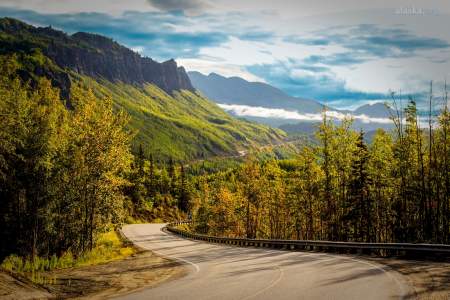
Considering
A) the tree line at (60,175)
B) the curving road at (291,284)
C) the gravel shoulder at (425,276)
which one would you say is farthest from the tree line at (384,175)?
the tree line at (60,175)

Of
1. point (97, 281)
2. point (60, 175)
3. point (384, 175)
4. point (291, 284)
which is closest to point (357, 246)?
point (291, 284)

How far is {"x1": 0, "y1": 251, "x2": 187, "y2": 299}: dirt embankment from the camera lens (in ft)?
46.4

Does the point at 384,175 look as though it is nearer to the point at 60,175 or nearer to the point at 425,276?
the point at 60,175

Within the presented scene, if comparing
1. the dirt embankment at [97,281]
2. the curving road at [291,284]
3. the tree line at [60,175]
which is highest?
the tree line at [60,175]

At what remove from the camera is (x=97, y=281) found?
760 inches

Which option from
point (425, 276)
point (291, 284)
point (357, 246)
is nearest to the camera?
point (291, 284)

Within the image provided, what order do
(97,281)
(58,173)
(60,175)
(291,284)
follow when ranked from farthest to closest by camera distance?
(60,175) < (58,173) < (97,281) < (291,284)

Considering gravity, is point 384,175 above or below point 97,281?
above

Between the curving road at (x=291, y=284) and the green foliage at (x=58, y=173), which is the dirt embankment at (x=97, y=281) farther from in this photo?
the green foliage at (x=58, y=173)

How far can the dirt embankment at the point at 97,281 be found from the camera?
14.1 metres

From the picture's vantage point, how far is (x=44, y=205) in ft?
111

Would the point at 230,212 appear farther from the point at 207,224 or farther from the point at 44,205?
the point at 44,205

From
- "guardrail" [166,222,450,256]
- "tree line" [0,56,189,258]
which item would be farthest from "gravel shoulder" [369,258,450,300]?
"tree line" [0,56,189,258]

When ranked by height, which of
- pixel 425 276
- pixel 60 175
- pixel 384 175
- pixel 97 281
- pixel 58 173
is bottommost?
pixel 97 281
